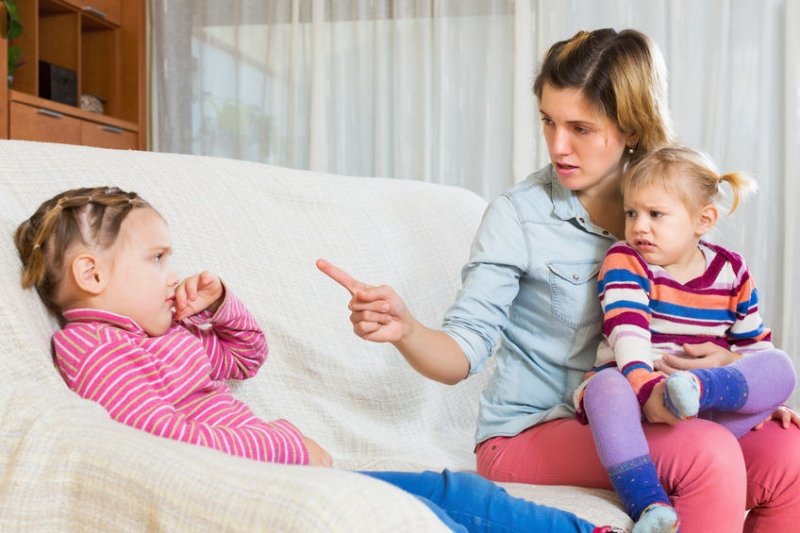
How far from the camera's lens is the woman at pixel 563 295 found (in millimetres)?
1252

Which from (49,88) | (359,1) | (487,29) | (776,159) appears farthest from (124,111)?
(776,159)

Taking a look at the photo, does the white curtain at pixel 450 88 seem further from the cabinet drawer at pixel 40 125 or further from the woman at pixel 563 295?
the woman at pixel 563 295

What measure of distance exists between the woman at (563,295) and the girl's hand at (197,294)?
29cm

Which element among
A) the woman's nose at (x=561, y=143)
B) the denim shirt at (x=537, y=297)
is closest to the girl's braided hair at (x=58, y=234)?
the denim shirt at (x=537, y=297)

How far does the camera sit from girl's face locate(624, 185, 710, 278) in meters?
1.32

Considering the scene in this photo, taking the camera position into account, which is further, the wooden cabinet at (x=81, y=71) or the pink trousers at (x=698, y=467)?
the wooden cabinet at (x=81, y=71)

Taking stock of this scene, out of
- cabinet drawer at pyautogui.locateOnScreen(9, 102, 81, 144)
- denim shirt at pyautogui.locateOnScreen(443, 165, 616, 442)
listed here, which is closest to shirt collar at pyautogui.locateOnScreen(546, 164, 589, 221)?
denim shirt at pyautogui.locateOnScreen(443, 165, 616, 442)

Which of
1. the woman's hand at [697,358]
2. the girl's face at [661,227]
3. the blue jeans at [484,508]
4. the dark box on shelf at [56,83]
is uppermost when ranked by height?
the dark box on shelf at [56,83]

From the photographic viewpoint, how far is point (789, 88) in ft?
11.0

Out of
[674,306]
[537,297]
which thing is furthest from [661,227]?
[537,297]

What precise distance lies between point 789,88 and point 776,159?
0.93 ft

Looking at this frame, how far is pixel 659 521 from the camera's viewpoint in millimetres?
1046

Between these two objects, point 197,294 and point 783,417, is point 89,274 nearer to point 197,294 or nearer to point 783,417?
point 197,294

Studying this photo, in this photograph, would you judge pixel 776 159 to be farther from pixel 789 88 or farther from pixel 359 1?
pixel 359 1
